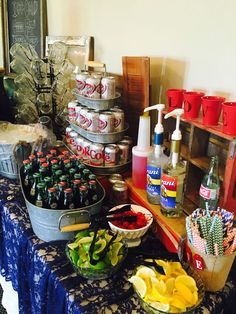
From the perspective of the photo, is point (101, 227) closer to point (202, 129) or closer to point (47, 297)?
point (47, 297)

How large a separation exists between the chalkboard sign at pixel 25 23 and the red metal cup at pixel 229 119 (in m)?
1.70

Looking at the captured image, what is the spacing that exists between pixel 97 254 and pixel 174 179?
0.32 meters

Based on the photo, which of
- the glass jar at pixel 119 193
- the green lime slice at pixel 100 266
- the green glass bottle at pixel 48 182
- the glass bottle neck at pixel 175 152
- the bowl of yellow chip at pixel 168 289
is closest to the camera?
the bowl of yellow chip at pixel 168 289

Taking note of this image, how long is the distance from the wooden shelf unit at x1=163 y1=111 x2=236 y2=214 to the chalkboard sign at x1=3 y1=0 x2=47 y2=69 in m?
1.50

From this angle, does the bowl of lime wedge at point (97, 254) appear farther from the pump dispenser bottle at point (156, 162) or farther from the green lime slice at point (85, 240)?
the pump dispenser bottle at point (156, 162)

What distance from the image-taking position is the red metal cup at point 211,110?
0.84 meters

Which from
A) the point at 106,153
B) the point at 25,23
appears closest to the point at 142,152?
the point at 106,153

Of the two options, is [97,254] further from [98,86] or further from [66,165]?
[98,86]

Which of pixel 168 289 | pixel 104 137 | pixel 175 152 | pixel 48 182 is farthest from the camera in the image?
pixel 104 137

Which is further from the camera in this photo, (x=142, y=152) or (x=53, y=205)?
(x=142, y=152)

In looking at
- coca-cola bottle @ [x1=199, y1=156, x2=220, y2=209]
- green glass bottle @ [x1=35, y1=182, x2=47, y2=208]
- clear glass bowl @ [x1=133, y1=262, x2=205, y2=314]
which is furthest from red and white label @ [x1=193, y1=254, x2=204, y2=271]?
green glass bottle @ [x1=35, y1=182, x2=47, y2=208]

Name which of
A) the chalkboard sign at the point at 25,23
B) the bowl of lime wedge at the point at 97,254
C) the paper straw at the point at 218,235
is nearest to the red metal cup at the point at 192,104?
the paper straw at the point at 218,235

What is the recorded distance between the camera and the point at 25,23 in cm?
215

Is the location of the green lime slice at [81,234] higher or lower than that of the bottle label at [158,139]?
lower
